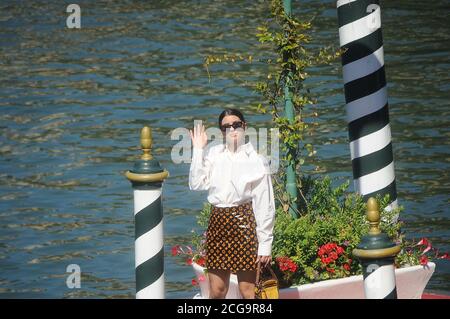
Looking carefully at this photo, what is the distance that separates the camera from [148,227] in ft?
28.6

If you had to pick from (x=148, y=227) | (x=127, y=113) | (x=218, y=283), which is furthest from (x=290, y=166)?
(x=127, y=113)

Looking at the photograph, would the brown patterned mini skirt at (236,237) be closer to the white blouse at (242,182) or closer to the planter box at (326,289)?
the white blouse at (242,182)

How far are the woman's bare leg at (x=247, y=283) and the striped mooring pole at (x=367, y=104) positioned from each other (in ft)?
6.45

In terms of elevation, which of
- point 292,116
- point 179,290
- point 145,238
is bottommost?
point 179,290

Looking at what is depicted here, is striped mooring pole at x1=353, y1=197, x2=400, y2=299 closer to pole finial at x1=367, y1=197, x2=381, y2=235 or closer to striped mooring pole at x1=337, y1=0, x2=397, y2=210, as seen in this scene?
pole finial at x1=367, y1=197, x2=381, y2=235

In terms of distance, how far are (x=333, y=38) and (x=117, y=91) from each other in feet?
16.0

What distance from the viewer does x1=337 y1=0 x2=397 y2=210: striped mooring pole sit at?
10.5 meters

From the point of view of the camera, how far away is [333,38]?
23312 millimetres

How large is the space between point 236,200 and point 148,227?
70cm

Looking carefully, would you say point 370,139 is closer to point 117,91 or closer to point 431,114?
point 431,114

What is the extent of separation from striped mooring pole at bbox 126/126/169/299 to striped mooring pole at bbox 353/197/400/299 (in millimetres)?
1754

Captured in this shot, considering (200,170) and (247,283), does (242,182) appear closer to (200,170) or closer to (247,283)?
(200,170)

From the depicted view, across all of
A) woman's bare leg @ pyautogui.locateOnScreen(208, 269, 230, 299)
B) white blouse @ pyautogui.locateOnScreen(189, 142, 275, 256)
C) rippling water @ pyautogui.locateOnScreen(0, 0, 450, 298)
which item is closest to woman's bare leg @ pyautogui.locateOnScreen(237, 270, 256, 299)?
woman's bare leg @ pyautogui.locateOnScreen(208, 269, 230, 299)
